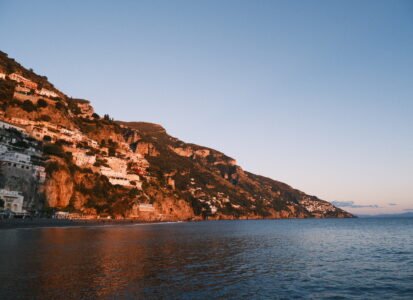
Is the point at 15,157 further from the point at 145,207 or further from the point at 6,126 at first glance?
the point at 145,207

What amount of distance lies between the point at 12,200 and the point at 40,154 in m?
24.9

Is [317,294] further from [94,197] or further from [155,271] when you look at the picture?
[94,197]

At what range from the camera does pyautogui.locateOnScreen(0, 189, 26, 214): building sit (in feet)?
207

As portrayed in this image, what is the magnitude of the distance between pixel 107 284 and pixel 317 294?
1199cm

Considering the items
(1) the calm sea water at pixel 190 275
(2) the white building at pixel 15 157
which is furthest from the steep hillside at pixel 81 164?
(1) the calm sea water at pixel 190 275

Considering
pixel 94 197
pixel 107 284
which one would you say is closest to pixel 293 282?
pixel 107 284

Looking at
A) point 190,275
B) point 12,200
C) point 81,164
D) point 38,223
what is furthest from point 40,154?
point 190,275

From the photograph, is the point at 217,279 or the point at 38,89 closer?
the point at 217,279

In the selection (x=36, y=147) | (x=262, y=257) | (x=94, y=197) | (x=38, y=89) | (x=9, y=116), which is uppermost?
(x=38, y=89)

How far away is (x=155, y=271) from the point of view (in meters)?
21.6

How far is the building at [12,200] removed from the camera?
207 ft

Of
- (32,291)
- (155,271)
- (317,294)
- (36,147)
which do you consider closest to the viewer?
(32,291)

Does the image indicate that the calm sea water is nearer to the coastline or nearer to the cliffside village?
the coastline

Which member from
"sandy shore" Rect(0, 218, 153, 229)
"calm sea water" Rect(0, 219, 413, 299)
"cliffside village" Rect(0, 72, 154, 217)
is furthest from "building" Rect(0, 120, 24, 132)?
"calm sea water" Rect(0, 219, 413, 299)
